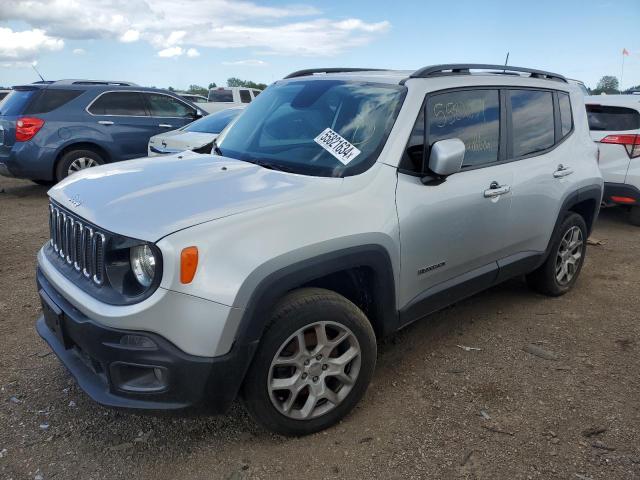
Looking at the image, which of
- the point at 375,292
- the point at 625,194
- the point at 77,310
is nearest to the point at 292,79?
the point at 375,292

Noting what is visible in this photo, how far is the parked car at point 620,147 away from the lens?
6766mm

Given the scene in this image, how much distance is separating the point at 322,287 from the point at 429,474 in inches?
41.2

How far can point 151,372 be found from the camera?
7.75 feet

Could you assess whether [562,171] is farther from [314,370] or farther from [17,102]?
[17,102]

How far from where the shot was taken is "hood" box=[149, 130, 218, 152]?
7.03 m

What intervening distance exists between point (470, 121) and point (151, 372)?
2.44 meters

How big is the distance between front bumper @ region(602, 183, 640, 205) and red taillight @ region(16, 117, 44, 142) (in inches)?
324

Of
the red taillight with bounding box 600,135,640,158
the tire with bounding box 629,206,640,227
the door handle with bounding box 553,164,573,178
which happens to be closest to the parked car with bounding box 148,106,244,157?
the door handle with bounding box 553,164,573,178

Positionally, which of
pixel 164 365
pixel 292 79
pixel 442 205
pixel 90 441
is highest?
pixel 292 79

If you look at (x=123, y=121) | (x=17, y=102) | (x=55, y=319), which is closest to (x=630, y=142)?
(x=55, y=319)

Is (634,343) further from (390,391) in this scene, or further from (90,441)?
(90,441)

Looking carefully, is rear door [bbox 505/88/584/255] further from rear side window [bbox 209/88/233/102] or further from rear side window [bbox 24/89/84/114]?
rear side window [bbox 209/88/233/102]

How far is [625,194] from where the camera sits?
22.4 feet

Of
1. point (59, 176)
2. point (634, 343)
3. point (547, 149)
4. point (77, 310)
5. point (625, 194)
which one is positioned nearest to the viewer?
point (77, 310)
